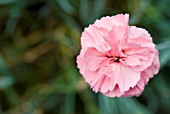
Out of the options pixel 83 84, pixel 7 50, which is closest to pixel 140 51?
pixel 83 84

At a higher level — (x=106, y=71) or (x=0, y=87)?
(x=106, y=71)

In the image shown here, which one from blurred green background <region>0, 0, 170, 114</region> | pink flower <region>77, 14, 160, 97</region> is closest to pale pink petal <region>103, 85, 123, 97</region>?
pink flower <region>77, 14, 160, 97</region>

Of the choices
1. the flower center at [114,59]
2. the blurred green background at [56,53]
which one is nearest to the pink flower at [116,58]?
the flower center at [114,59]

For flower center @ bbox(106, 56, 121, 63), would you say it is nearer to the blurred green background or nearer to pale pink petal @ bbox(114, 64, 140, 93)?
pale pink petal @ bbox(114, 64, 140, 93)

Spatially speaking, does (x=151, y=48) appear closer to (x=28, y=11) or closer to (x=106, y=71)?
(x=106, y=71)

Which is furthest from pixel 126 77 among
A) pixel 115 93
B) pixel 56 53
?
Answer: pixel 56 53
